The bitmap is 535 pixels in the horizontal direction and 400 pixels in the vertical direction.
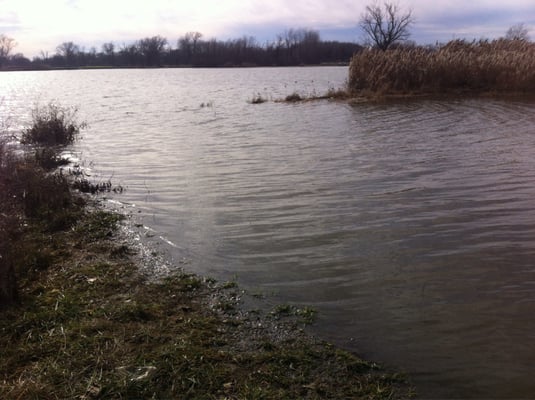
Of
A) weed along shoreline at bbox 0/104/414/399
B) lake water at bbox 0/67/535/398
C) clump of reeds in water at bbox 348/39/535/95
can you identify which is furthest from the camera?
clump of reeds in water at bbox 348/39/535/95

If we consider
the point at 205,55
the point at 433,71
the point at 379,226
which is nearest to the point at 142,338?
the point at 379,226

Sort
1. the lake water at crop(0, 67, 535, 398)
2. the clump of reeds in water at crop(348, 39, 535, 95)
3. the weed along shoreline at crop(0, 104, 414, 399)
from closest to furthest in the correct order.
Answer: the weed along shoreline at crop(0, 104, 414, 399), the lake water at crop(0, 67, 535, 398), the clump of reeds in water at crop(348, 39, 535, 95)

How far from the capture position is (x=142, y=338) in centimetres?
394

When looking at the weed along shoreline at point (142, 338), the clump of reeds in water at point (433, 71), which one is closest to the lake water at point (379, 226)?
the weed along shoreline at point (142, 338)

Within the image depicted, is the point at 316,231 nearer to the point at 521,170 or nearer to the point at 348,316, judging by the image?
the point at 348,316

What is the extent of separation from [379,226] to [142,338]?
12.5ft

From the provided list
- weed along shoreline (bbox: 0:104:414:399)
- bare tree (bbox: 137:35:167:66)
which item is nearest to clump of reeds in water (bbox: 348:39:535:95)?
weed along shoreline (bbox: 0:104:414:399)

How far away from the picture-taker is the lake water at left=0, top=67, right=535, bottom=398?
400 centimetres

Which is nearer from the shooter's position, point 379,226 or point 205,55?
point 379,226

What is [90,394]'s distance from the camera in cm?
324

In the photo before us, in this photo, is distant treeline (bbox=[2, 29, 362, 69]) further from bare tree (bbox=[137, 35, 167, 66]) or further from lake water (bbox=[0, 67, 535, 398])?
→ lake water (bbox=[0, 67, 535, 398])

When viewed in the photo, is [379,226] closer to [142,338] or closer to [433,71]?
[142,338]

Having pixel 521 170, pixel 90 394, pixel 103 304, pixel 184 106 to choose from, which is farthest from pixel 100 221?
pixel 184 106

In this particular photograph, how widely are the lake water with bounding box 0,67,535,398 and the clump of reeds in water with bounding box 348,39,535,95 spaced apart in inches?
366
